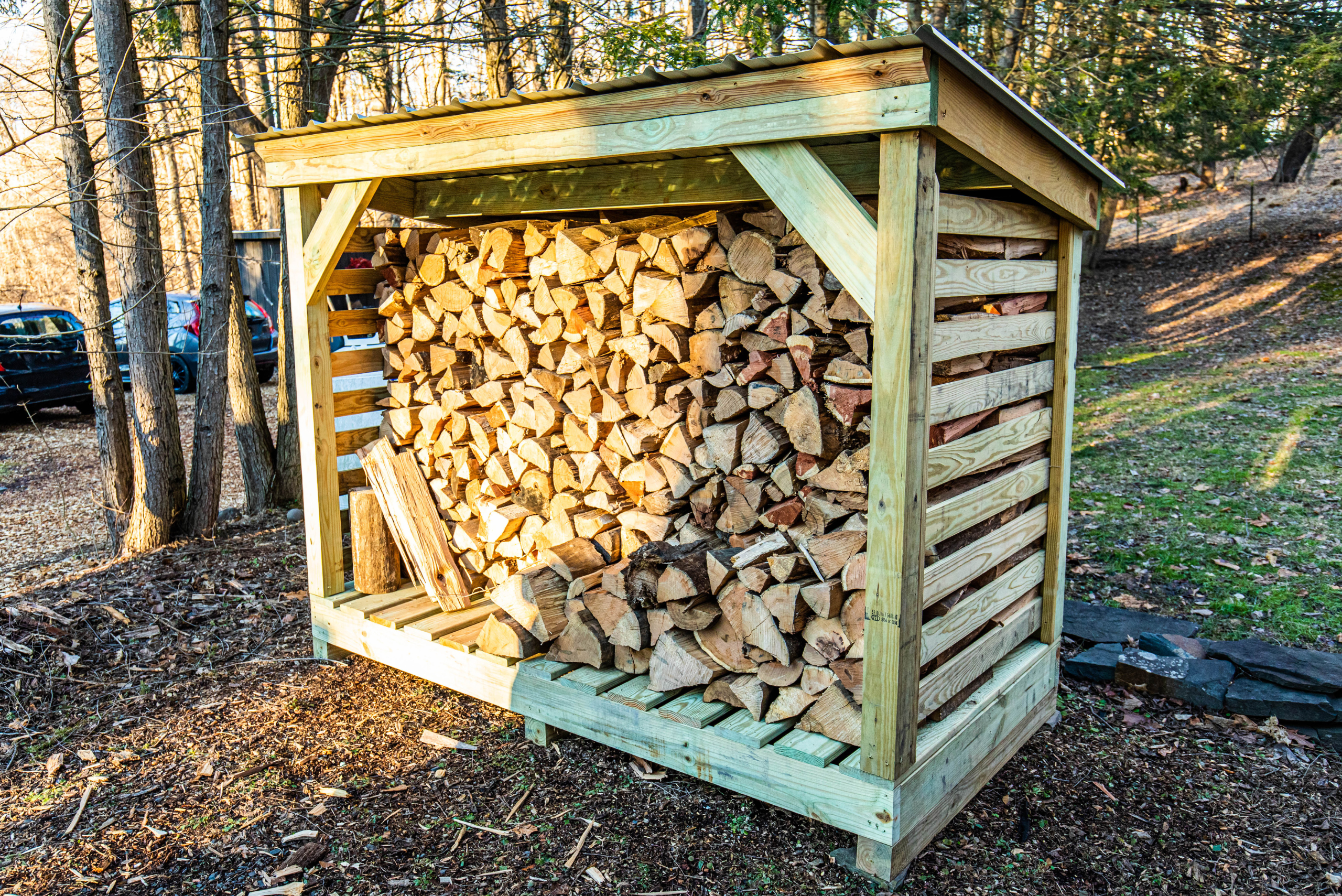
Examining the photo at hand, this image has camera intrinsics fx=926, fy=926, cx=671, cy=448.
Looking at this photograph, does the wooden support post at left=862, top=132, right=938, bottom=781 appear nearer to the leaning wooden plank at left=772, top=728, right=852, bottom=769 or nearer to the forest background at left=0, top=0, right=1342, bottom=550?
the leaning wooden plank at left=772, top=728, right=852, bottom=769

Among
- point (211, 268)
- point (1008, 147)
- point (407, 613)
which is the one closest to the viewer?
point (1008, 147)

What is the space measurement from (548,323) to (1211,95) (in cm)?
914

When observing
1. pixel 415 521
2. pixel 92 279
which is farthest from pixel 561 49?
pixel 415 521

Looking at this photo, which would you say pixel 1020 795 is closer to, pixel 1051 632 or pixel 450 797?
pixel 1051 632

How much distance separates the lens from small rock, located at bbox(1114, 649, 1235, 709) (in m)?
4.01

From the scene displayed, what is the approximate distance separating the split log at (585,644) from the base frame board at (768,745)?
5.4 inches

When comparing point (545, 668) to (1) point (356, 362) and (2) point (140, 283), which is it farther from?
(2) point (140, 283)

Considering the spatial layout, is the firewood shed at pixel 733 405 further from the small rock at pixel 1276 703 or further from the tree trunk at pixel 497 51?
the tree trunk at pixel 497 51

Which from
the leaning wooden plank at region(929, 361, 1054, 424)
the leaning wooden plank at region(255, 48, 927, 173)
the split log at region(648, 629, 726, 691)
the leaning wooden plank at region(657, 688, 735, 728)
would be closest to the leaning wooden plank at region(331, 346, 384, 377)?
the leaning wooden plank at region(255, 48, 927, 173)

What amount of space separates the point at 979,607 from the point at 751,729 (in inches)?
Result: 36.2

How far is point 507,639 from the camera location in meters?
3.74

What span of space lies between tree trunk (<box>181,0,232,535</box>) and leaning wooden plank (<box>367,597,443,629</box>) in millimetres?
2240

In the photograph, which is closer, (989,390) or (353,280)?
(989,390)

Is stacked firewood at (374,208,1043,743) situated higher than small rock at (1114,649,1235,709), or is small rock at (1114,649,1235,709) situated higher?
stacked firewood at (374,208,1043,743)
